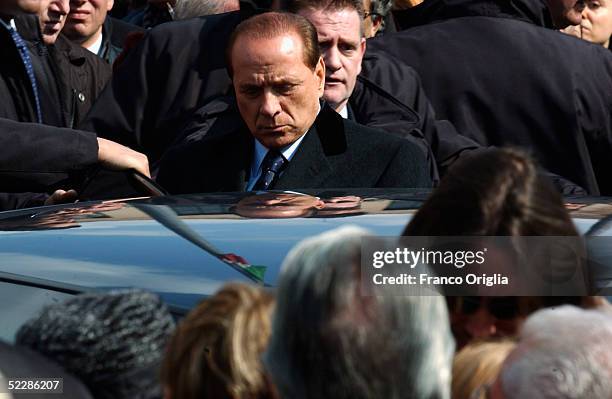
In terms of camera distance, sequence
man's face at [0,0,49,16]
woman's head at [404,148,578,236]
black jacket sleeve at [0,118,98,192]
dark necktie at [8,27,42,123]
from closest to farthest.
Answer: woman's head at [404,148,578,236], black jacket sleeve at [0,118,98,192], dark necktie at [8,27,42,123], man's face at [0,0,49,16]

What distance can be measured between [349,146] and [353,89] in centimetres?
90

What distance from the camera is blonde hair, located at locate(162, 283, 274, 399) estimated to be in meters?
1.85

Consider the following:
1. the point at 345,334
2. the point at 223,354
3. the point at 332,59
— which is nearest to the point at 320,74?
the point at 332,59

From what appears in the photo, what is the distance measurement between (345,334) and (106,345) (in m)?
0.43

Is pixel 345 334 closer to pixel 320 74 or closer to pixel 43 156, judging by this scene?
pixel 320 74

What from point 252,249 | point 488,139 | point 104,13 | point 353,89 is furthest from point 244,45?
point 104,13

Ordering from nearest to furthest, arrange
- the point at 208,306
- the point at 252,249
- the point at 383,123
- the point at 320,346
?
the point at 320,346, the point at 208,306, the point at 252,249, the point at 383,123

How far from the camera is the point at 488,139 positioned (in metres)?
5.90

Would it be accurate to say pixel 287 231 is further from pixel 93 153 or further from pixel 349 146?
pixel 93 153

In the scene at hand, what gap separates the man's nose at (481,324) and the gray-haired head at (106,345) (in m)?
0.47

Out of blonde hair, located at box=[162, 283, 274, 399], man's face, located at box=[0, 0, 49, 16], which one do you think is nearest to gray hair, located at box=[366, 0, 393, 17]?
man's face, located at box=[0, 0, 49, 16]

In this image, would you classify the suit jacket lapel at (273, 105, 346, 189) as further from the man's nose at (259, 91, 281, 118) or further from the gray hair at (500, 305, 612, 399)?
the gray hair at (500, 305, 612, 399)

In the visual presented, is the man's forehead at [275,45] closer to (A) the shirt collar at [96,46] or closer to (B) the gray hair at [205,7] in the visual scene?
(B) the gray hair at [205,7]

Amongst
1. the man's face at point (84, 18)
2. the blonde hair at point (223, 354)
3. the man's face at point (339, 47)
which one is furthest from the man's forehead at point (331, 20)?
the blonde hair at point (223, 354)
